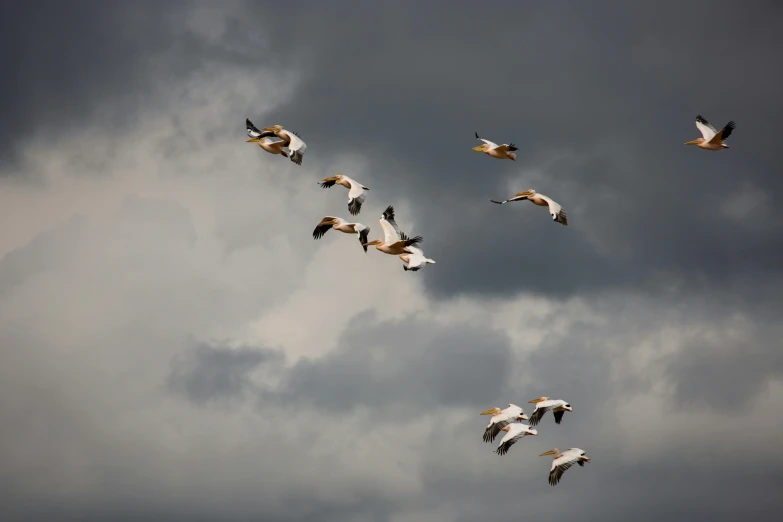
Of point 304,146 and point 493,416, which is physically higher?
point 304,146

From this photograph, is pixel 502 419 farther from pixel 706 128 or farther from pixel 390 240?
pixel 706 128

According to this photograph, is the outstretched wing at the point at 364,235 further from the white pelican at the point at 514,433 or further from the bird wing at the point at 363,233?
the white pelican at the point at 514,433

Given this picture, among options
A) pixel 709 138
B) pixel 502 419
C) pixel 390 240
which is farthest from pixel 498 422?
pixel 709 138

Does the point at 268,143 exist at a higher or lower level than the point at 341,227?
higher

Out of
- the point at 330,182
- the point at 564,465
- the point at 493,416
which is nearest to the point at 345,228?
the point at 330,182

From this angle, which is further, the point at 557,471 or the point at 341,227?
the point at 341,227

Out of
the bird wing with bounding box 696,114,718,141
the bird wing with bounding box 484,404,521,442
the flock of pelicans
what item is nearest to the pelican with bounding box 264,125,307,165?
the flock of pelicans

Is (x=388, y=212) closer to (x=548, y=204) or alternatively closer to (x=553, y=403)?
(x=548, y=204)

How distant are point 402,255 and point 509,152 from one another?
9.08 m

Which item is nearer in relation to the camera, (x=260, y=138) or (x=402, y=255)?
(x=402, y=255)

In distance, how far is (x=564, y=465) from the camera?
228ft

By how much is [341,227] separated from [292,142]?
19.0 feet

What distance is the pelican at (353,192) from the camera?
67.7 metres

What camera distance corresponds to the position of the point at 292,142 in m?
70.4
